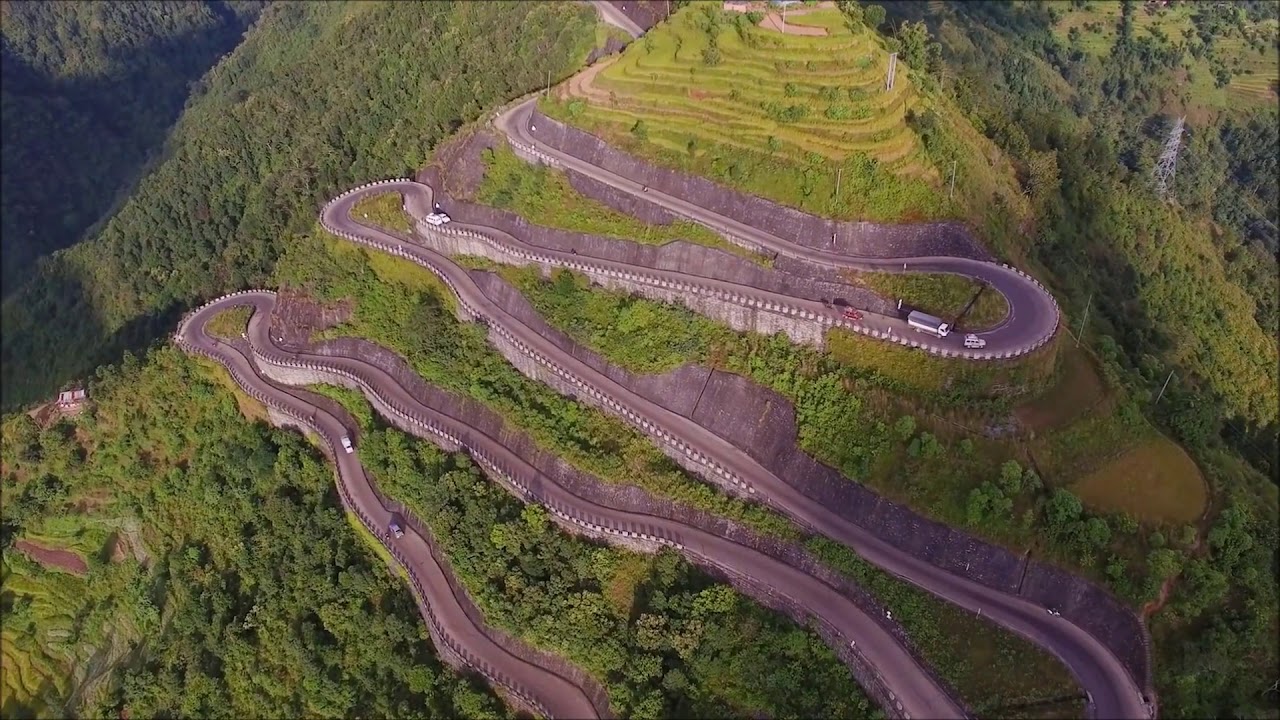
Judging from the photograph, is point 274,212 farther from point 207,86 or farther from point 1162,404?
point 1162,404

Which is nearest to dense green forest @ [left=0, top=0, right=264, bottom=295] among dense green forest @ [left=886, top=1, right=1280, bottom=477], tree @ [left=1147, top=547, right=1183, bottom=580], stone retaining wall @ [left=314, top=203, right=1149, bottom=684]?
stone retaining wall @ [left=314, top=203, right=1149, bottom=684]

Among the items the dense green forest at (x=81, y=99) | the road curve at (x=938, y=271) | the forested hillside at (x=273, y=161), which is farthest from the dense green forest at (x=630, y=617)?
the dense green forest at (x=81, y=99)

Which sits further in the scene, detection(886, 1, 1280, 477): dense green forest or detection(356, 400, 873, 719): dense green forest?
detection(886, 1, 1280, 477): dense green forest

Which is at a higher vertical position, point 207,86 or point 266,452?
point 207,86

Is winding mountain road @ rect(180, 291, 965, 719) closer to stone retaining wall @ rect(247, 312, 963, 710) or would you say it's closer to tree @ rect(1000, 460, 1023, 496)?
stone retaining wall @ rect(247, 312, 963, 710)

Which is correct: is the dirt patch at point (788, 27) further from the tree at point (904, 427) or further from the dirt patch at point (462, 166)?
the tree at point (904, 427)

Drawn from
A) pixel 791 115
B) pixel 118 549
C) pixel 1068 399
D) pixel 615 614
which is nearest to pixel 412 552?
pixel 615 614

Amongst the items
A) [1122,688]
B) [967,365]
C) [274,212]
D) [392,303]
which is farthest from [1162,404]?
[274,212]
